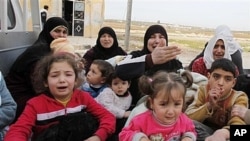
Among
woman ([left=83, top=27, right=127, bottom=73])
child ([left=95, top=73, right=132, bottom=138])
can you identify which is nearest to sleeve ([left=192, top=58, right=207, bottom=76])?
child ([left=95, top=73, right=132, bottom=138])

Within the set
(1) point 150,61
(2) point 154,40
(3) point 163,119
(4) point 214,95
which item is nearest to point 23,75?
(1) point 150,61

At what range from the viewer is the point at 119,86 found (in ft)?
10.0

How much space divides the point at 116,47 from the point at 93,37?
1450 centimetres

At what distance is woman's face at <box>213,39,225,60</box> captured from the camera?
139 inches

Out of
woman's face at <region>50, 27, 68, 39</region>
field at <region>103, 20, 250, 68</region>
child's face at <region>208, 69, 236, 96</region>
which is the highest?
woman's face at <region>50, 27, 68, 39</region>

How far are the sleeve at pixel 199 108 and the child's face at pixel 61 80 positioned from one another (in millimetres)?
861

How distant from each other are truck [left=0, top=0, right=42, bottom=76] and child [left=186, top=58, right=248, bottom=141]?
1793mm

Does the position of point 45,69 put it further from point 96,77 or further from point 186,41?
point 186,41

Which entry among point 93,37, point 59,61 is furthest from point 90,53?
point 93,37

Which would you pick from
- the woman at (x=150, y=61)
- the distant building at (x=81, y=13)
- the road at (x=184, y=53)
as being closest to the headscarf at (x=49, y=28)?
the woman at (x=150, y=61)

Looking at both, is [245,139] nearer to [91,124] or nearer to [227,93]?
[227,93]

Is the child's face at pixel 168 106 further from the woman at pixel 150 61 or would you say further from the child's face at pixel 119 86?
the child's face at pixel 119 86

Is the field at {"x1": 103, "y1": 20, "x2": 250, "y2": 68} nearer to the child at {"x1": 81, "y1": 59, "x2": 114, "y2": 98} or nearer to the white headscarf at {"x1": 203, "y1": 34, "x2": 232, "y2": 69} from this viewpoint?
the white headscarf at {"x1": 203, "y1": 34, "x2": 232, "y2": 69}

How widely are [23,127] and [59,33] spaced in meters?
1.75
